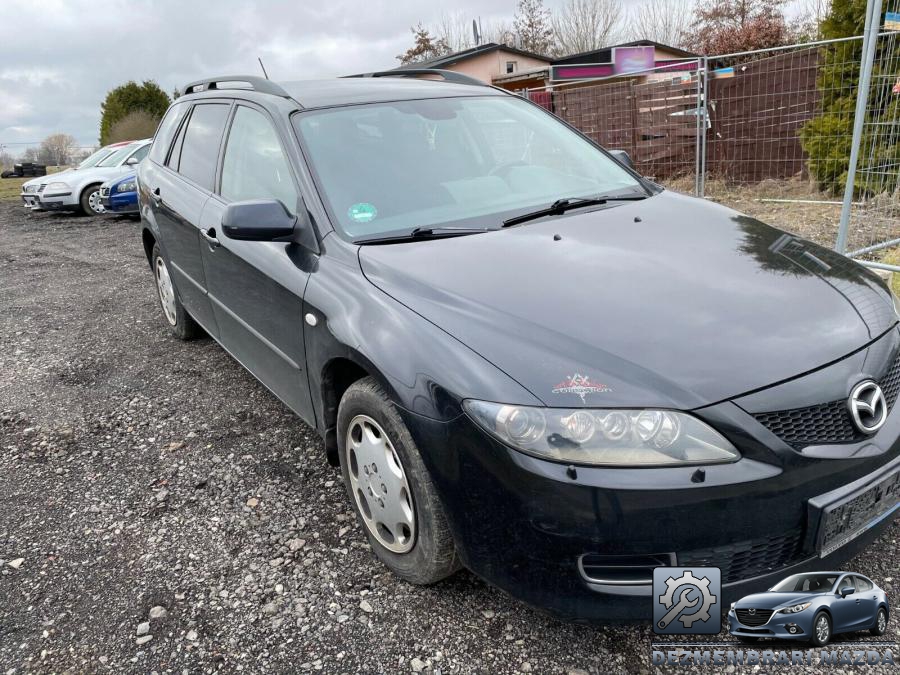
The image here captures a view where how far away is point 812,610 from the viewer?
193cm

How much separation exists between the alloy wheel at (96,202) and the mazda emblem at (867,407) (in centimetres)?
1460

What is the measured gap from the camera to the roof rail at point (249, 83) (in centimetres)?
339

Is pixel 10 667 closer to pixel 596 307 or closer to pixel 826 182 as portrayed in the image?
pixel 596 307

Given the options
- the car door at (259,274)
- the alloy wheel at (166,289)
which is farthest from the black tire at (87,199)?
the car door at (259,274)

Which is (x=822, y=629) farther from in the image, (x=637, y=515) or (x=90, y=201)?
(x=90, y=201)

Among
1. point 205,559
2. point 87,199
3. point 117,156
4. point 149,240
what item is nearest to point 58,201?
point 87,199

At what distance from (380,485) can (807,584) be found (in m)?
1.35

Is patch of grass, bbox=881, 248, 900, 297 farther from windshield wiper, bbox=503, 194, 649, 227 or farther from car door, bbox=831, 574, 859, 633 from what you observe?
car door, bbox=831, 574, 859, 633

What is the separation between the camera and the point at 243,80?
12.3 feet

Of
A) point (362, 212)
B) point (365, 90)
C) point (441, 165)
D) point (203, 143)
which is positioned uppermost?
point (365, 90)

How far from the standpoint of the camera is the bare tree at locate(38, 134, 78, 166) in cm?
4184

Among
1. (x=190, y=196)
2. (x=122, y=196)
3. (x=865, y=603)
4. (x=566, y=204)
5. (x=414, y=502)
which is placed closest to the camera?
(x=865, y=603)

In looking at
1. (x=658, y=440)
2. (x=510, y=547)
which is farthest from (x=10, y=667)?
(x=658, y=440)

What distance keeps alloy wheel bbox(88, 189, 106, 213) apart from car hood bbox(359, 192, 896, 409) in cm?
1340
